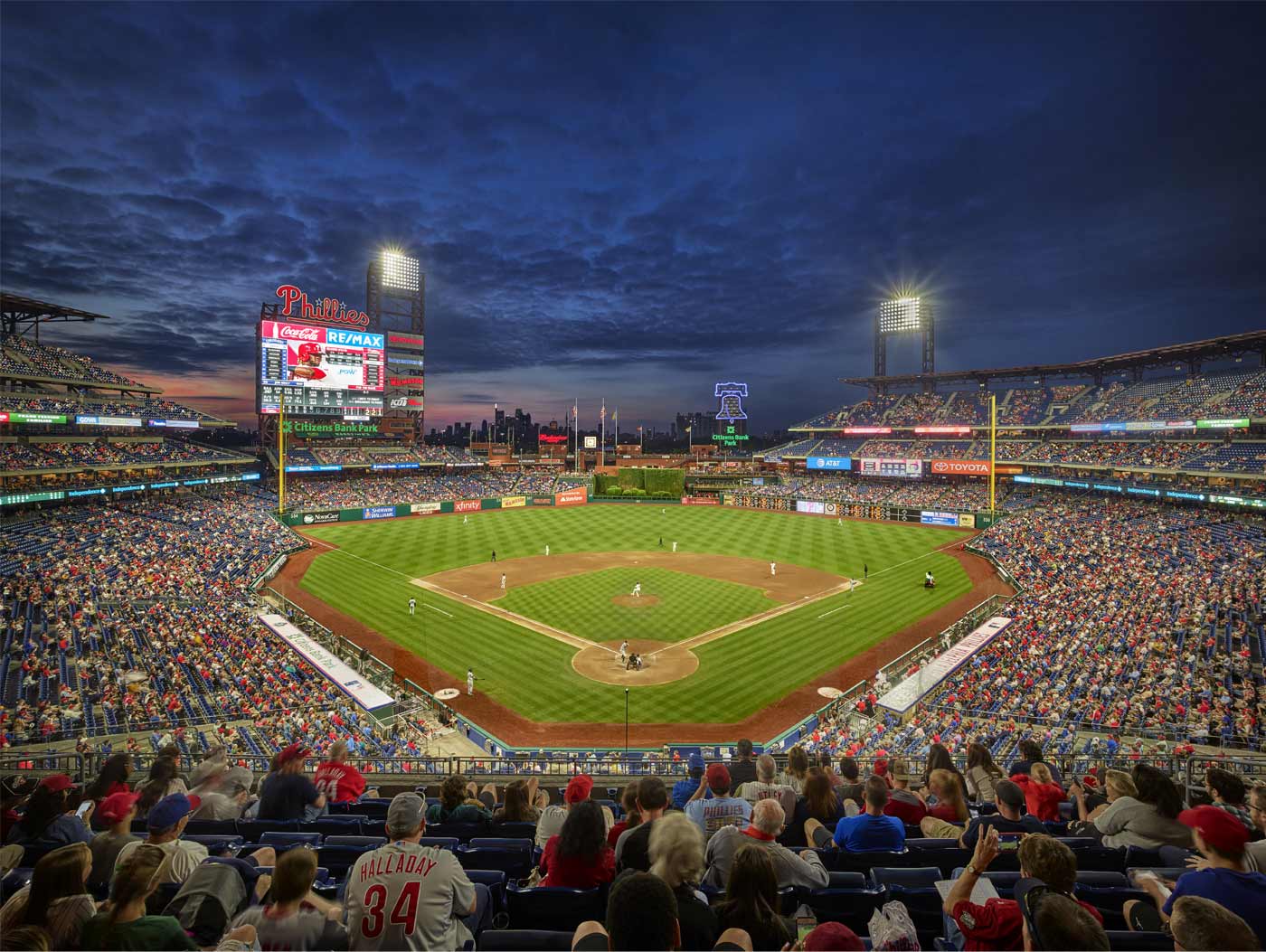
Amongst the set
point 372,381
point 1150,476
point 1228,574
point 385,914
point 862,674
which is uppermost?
point 372,381

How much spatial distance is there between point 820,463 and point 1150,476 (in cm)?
3881

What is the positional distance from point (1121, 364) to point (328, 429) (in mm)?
85286

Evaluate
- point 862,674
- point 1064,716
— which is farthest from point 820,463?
point 1064,716

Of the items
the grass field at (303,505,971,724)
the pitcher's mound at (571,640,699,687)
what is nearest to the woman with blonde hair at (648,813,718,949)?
the grass field at (303,505,971,724)

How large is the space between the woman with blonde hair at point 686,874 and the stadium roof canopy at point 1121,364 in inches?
2549

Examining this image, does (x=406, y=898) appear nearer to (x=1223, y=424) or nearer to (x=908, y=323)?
(x=1223, y=424)

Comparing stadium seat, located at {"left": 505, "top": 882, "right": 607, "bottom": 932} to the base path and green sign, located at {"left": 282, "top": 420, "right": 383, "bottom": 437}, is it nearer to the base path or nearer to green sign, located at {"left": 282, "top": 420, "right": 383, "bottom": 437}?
the base path

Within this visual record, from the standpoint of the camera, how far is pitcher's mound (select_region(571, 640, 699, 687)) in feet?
79.9

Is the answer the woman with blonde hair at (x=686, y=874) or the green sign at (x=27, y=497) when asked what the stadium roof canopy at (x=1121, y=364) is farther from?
the green sign at (x=27, y=497)

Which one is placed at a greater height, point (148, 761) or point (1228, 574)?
point (1228, 574)

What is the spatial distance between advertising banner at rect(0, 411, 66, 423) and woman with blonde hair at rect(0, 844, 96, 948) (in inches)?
A: 1986

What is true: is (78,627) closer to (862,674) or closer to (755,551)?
(862,674)

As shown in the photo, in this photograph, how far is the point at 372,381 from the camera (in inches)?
2623

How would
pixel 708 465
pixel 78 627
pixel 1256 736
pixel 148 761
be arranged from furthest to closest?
pixel 708 465 → pixel 78 627 → pixel 1256 736 → pixel 148 761
